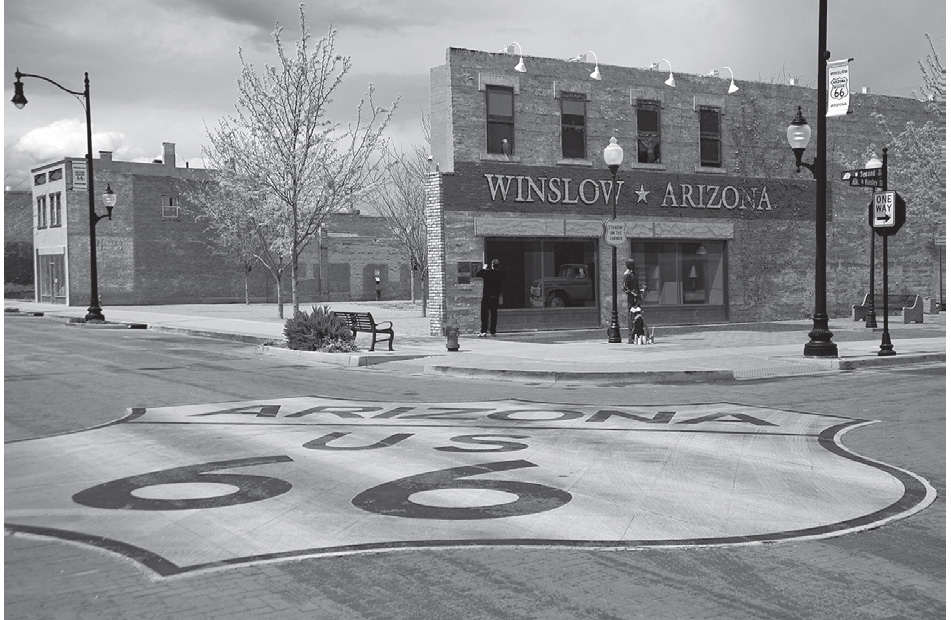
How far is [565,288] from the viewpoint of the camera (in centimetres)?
2666

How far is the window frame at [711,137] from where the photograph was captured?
28780 mm

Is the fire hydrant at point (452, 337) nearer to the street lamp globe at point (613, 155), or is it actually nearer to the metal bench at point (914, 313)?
the street lamp globe at point (613, 155)

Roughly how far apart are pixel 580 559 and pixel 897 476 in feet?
12.1

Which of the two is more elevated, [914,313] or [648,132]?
[648,132]

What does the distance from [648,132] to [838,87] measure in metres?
9.88

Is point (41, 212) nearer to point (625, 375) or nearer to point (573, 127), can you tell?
point (573, 127)

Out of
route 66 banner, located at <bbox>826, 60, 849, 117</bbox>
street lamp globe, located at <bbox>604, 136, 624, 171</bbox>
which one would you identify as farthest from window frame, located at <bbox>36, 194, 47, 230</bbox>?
route 66 banner, located at <bbox>826, 60, 849, 117</bbox>

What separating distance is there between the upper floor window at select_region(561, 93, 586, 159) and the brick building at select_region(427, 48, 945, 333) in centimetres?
5

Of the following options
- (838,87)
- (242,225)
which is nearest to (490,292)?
(838,87)

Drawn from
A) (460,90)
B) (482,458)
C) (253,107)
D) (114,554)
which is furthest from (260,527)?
→ (253,107)

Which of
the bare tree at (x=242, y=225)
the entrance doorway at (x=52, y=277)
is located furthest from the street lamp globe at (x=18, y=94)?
the entrance doorway at (x=52, y=277)

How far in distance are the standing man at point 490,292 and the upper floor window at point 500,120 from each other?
3251mm

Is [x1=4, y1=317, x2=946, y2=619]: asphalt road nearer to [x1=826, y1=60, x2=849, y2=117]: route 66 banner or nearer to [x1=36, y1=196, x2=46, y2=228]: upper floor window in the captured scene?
[x1=826, y1=60, x2=849, y2=117]: route 66 banner

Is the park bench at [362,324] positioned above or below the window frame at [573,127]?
below
